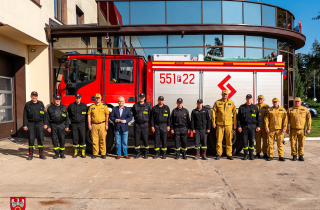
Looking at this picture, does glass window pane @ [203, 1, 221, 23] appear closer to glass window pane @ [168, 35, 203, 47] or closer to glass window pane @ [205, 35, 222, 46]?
glass window pane @ [205, 35, 222, 46]

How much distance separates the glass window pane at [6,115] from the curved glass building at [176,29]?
9.53 ft

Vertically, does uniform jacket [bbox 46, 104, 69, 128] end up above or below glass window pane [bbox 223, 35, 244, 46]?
below

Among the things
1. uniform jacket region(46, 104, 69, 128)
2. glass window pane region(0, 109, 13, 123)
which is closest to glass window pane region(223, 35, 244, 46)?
uniform jacket region(46, 104, 69, 128)

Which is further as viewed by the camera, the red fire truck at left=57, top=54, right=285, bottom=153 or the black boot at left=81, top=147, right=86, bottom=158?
the red fire truck at left=57, top=54, right=285, bottom=153

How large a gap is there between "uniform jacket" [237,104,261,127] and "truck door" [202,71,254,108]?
0.41m

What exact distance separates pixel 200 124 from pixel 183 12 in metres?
7.12

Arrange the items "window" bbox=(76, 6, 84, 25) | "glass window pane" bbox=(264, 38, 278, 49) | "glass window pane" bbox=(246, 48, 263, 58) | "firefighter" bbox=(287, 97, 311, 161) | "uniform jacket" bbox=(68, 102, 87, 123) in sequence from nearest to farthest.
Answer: "firefighter" bbox=(287, 97, 311, 161) → "uniform jacket" bbox=(68, 102, 87, 123) → "glass window pane" bbox=(246, 48, 263, 58) → "glass window pane" bbox=(264, 38, 278, 49) → "window" bbox=(76, 6, 84, 25)

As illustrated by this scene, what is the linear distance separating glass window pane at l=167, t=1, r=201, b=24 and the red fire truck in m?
5.48

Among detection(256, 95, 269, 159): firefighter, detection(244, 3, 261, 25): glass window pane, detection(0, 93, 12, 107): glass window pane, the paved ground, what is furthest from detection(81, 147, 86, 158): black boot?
detection(244, 3, 261, 25): glass window pane

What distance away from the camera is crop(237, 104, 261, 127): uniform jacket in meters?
6.38

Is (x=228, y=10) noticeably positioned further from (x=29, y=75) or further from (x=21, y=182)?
(x=21, y=182)

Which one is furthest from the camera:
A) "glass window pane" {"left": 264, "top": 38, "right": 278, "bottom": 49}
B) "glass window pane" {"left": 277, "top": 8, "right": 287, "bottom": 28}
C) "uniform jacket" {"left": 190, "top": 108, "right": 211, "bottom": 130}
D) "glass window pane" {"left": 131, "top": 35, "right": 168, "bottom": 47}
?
"glass window pane" {"left": 277, "top": 8, "right": 287, "bottom": 28}

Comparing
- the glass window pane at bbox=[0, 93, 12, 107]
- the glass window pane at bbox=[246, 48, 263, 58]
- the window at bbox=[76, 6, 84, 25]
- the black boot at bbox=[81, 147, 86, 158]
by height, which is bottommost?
the black boot at bbox=[81, 147, 86, 158]

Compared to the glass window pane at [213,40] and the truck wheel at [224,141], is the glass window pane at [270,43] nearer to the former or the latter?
the glass window pane at [213,40]
